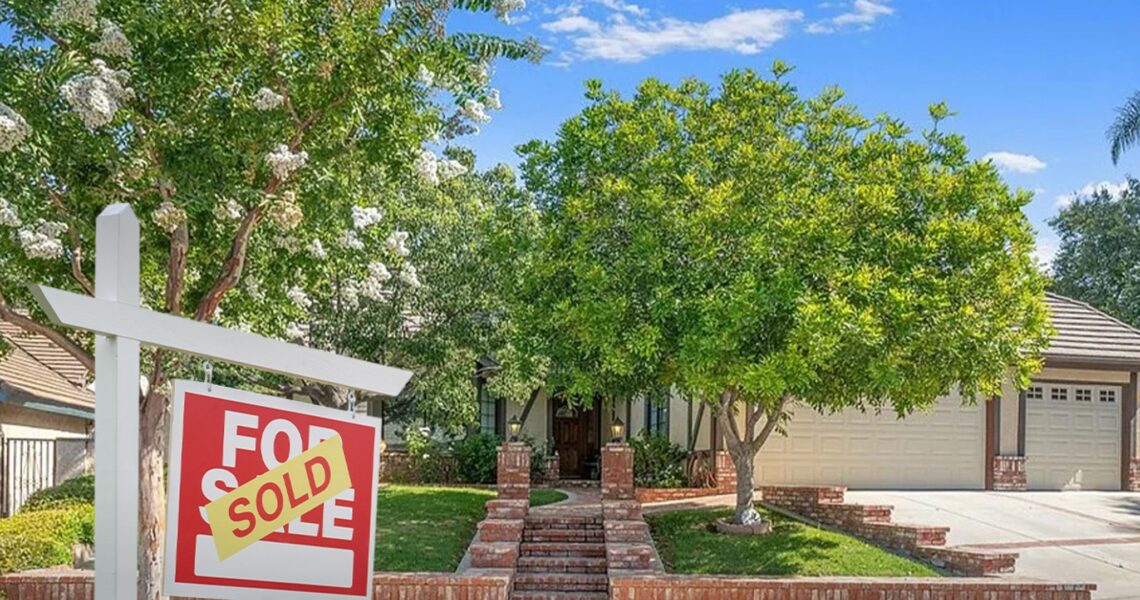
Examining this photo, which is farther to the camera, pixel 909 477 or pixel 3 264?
pixel 909 477

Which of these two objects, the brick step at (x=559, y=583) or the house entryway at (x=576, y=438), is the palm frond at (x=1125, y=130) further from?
the brick step at (x=559, y=583)

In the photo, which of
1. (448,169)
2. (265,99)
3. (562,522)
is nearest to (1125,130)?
(562,522)

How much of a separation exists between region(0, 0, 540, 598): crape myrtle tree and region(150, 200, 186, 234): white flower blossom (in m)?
0.01

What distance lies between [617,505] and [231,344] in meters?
8.59

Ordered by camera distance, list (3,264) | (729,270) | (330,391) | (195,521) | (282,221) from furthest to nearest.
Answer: (330,391), (729,270), (3,264), (282,221), (195,521)

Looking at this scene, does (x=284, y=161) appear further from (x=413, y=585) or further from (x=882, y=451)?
(x=882, y=451)

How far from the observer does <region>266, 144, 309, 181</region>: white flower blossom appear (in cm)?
733

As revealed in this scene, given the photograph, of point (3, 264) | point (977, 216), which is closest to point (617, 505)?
point (977, 216)

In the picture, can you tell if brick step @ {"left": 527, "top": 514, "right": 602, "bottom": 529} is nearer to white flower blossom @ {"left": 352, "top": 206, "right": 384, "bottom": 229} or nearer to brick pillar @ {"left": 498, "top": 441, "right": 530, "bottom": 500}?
brick pillar @ {"left": 498, "top": 441, "right": 530, "bottom": 500}

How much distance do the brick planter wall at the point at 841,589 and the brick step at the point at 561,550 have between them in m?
2.86

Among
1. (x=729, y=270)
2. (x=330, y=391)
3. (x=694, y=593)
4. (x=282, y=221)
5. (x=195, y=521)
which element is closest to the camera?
(x=195, y=521)

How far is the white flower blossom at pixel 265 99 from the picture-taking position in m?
7.43

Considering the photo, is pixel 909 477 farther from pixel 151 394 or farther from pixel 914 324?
pixel 151 394

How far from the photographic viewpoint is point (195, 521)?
169 inches
